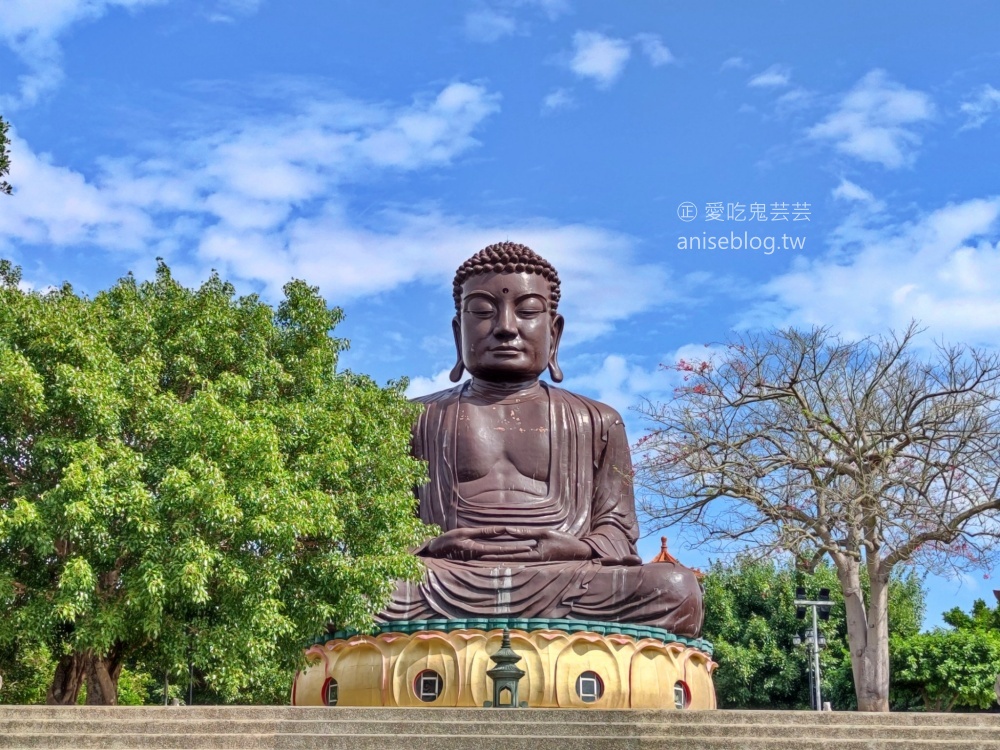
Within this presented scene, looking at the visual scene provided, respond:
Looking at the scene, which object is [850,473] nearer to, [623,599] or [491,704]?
[623,599]

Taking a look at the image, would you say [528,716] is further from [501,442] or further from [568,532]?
[501,442]

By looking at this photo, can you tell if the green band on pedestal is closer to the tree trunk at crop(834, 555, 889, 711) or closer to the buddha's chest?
the buddha's chest

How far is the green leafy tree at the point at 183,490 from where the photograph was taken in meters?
11.8

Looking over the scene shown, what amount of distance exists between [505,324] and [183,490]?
5.59 meters

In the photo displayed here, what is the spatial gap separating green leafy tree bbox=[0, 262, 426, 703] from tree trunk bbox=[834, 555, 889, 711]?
579 cm

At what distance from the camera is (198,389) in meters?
13.6

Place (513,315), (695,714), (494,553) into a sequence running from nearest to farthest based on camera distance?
1. (695,714)
2. (494,553)
3. (513,315)

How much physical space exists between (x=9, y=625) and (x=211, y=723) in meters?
4.27

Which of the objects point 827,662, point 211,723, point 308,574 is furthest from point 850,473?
point 827,662

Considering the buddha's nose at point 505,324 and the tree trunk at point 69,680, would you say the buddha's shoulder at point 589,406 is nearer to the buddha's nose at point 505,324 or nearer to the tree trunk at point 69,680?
the buddha's nose at point 505,324

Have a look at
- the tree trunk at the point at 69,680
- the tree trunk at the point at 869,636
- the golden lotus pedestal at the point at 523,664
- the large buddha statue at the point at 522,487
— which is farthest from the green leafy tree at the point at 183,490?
the tree trunk at the point at 869,636

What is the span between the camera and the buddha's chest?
1553 centimetres

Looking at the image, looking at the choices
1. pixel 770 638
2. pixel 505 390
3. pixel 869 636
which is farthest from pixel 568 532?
pixel 770 638

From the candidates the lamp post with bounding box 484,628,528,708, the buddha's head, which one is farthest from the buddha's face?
the lamp post with bounding box 484,628,528,708
